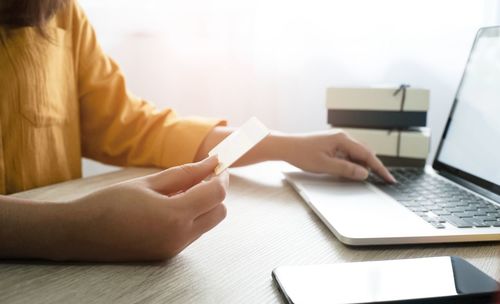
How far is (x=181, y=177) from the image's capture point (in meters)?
0.39

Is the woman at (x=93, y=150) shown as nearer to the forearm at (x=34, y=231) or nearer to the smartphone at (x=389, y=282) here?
the forearm at (x=34, y=231)

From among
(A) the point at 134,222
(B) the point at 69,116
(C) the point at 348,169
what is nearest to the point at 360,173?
(C) the point at 348,169

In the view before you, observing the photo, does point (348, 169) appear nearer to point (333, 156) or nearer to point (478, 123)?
point (333, 156)

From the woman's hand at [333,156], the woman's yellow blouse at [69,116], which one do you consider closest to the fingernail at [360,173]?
the woman's hand at [333,156]

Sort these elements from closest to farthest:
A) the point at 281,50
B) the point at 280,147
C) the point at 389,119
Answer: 1. the point at 280,147
2. the point at 389,119
3. the point at 281,50

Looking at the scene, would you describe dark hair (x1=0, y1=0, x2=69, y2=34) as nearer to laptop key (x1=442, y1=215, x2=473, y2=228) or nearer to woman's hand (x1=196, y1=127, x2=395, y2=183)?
woman's hand (x1=196, y1=127, x2=395, y2=183)

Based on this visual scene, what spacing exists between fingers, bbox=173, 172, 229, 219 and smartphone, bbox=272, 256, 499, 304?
80 millimetres

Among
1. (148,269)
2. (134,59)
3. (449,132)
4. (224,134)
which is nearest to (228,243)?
(148,269)

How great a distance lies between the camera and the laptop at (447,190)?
426 mm

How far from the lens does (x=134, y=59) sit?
1226mm

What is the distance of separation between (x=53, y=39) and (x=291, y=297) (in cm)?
64

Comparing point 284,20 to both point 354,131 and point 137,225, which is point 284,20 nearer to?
point 354,131

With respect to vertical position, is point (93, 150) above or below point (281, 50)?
below

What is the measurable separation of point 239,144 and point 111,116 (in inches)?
18.6
